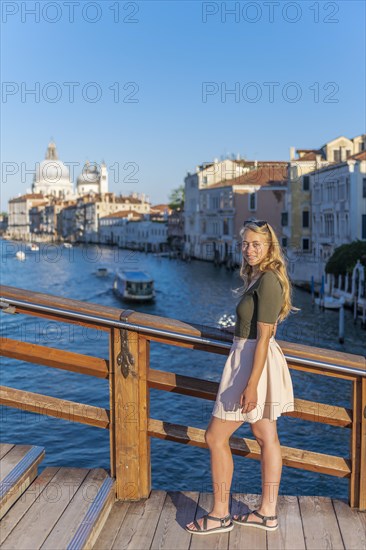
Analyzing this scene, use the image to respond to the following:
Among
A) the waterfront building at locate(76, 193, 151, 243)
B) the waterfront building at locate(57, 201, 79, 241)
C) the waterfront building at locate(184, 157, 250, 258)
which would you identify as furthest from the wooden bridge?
the waterfront building at locate(57, 201, 79, 241)

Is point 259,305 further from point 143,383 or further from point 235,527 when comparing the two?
point 235,527

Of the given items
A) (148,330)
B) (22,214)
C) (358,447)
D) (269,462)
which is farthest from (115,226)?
(269,462)

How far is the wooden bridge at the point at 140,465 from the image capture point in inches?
131

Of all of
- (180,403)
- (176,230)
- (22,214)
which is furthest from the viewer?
(22,214)

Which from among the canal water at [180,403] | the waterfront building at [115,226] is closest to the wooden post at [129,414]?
the canal water at [180,403]

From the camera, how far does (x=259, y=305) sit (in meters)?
3.12

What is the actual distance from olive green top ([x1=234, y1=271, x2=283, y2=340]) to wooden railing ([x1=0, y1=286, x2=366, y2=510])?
22 centimetres

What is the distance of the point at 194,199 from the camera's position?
3278 inches

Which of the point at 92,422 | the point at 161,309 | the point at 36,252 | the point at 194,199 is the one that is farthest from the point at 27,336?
the point at 36,252

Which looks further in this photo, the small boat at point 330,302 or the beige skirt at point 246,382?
the small boat at point 330,302

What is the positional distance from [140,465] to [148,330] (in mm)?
751

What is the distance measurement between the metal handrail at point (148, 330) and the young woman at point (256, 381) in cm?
15

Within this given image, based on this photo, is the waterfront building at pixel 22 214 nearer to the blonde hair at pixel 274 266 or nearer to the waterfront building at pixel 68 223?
the waterfront building at pixel 68 223

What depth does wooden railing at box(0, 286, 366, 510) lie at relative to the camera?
137 inches
